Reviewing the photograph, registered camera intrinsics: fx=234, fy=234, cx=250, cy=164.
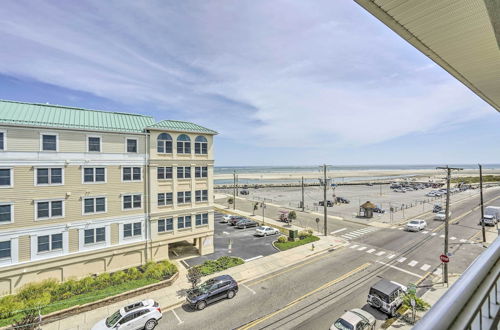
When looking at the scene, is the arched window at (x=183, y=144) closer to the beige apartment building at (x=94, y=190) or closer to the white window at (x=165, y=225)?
the beige apartment building at (x=94, y=190)

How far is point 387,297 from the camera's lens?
15055 millimetres

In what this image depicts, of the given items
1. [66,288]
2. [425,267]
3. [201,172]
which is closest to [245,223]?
[201,172]

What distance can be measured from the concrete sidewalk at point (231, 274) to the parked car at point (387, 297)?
8.72m

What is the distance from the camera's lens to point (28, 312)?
47.7 feet

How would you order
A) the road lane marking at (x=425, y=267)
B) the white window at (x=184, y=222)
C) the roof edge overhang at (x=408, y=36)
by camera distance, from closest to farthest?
1. the roof edge overhang at (x=408, y=36)
2. the road lane marking at (x=425, y=267)
3. the white window at (x=184, y=222)

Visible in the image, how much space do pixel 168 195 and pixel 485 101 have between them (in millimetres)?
24001

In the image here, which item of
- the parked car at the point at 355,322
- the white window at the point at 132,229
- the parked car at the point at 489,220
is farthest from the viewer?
the parked car at the point at 489,220

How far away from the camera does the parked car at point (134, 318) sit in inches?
543

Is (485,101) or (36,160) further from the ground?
(485,101)

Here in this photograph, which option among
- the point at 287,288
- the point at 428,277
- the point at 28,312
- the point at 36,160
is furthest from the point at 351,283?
the point at 36,160

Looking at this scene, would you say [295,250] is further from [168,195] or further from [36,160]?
[36,160]

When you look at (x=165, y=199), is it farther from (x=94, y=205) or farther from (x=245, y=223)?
(x=245, y=223)

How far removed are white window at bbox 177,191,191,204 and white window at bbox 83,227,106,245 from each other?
282 inches

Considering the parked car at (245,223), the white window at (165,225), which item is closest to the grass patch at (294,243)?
the parked car at (245,223)
